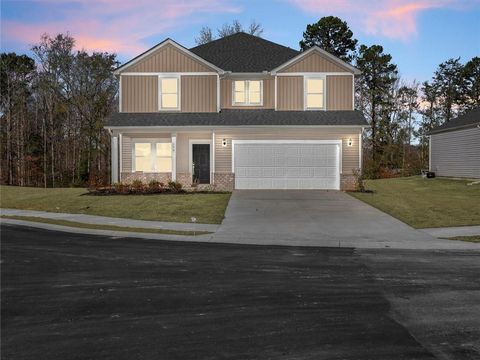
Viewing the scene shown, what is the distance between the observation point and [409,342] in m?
5.26

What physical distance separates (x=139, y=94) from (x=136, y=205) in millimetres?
9805

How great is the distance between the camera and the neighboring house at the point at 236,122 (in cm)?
2664

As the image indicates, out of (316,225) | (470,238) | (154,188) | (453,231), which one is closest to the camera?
Answer: (470,238)

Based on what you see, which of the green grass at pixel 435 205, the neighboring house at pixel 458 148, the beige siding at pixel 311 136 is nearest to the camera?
the green grass at pixel 435 205

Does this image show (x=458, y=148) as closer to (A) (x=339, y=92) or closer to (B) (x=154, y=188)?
(A) (x=339, y=92)

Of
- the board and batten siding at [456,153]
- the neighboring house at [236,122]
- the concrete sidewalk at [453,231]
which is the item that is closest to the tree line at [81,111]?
the board and batten siding at [456,153]

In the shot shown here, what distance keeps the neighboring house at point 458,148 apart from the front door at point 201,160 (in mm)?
16518

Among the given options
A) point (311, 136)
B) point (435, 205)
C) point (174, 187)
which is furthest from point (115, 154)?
point (435, 205)

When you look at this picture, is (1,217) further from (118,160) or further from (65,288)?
(65,288)

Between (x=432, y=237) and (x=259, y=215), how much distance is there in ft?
20.1

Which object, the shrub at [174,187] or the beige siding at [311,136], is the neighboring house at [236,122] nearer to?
the beige siding at [311,136]

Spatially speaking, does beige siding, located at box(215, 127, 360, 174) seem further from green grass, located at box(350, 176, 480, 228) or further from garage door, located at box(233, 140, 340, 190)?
green grass, located at box(350, 176, 480, 228)

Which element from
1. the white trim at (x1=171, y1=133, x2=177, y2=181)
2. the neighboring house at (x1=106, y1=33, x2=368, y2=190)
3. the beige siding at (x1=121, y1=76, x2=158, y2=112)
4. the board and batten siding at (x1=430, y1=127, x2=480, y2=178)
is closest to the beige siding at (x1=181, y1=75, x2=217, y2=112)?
the neighboring house at (x1=106, y1=33, x2=368, y2=190)

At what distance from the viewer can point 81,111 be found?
154ft
